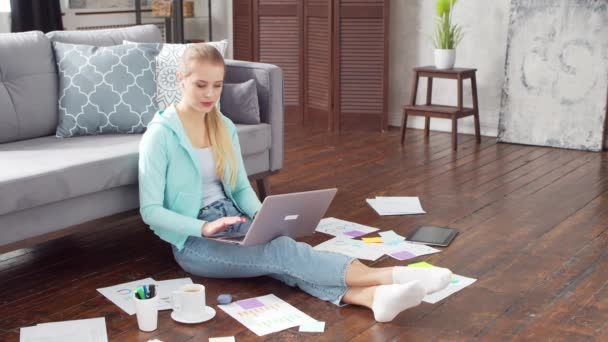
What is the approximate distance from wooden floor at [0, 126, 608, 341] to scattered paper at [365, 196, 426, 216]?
0.06 m

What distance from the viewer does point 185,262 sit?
9.09ft

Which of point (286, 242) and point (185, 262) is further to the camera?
point (185, 262)

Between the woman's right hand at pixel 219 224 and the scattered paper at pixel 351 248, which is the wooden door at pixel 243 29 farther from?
the woman's right hand at pixel 219 224

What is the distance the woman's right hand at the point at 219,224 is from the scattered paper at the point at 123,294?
0.33m

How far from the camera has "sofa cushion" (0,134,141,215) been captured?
256cm

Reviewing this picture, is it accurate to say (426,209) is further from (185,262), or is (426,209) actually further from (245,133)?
(185,262)

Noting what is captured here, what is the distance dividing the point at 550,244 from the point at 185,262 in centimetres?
144

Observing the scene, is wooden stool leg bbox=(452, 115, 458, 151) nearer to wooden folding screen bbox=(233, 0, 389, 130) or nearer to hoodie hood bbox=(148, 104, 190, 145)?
wooden folding screen bbox=(233, 0, 389, 130)

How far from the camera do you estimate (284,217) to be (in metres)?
2.58

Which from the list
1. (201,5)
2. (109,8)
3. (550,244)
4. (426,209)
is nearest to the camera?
(550,244)

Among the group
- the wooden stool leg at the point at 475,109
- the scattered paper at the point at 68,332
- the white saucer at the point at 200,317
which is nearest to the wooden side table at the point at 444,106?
the wooden stool leg at the point at 475,109

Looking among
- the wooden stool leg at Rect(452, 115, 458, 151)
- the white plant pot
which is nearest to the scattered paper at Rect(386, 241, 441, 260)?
the wooden stool leg at Rect(452, 115, 458, 151)

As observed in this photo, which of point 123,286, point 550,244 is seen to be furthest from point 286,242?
point 550,244

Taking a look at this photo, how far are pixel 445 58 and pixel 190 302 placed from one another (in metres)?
3.09
